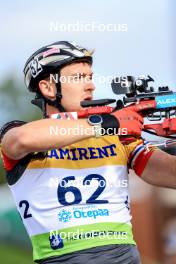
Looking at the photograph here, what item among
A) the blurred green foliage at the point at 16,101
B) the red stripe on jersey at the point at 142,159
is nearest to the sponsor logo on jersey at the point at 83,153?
the red stripe on jersey at the point at 142,159

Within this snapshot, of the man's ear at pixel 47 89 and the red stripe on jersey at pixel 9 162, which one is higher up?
the man's ear at pixel 47 89

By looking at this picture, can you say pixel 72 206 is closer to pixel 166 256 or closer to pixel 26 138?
pixel 26 138

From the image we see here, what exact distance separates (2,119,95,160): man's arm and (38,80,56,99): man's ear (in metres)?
0.55

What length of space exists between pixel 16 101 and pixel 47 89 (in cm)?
465

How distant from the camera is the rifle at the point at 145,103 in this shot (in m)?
2.80

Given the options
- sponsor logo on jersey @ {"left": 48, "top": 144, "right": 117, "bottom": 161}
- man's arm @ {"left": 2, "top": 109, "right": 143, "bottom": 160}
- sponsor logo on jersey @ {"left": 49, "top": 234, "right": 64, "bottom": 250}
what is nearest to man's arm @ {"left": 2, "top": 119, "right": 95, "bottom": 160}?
man's arm @ {"left": 2, "top": 109, "right": 143, "bottom": 160}

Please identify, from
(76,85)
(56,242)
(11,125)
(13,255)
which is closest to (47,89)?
(76,85)

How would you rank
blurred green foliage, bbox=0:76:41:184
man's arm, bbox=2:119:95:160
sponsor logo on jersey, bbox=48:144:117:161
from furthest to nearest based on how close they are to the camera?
blurred green foliage, bbox=0:76:41:184 < sponsor logo on jersey, bbox=48:144:117:161 < man's arm, bbox=2:119:95:160

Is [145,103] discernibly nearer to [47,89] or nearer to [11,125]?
[11,125]

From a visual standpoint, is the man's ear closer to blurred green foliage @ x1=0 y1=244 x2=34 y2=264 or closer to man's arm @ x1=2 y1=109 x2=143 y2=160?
man's arm @ x1=2 y1=109 x2=143 y2=160

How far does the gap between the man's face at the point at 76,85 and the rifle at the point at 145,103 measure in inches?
14.4

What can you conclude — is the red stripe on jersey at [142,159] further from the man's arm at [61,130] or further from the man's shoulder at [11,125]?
the man's shoulder at [11,125]

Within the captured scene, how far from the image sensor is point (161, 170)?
318cm

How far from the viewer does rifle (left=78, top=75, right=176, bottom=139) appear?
9.18 ft
